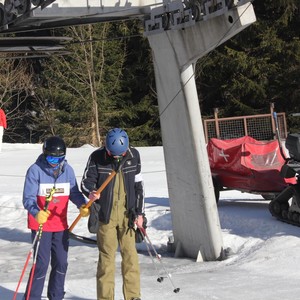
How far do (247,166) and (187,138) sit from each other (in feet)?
7.88

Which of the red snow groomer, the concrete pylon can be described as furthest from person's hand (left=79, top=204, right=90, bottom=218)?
the red snow groomer

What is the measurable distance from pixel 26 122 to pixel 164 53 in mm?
30637

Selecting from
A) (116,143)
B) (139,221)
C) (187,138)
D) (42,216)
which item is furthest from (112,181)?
(187,138)

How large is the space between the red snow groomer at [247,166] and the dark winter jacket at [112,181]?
4.99m

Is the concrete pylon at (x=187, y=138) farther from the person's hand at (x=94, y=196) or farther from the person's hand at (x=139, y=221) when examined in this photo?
the person's hand at (x=94, y=196)

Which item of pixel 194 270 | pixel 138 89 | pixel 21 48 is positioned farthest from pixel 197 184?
pixel 138 89

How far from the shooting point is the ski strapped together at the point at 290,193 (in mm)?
10625

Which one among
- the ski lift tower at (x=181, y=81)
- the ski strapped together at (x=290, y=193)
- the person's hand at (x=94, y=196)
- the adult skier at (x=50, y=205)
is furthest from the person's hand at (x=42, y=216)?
the ski strapped together at (x=290, y=193)

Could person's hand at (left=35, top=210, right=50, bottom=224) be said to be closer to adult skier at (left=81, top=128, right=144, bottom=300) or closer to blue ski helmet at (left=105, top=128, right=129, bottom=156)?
adult skier at (left=81, top=128, right=144, bottom=300)

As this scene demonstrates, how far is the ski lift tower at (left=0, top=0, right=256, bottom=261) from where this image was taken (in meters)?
9.81

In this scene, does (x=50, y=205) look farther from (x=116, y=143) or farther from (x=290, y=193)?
(x=290, y=193)

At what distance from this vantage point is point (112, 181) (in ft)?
23.5

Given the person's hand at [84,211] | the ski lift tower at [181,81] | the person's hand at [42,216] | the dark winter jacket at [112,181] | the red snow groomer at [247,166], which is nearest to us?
the person's hand at [42,216]

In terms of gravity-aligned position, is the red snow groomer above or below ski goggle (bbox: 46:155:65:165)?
below
